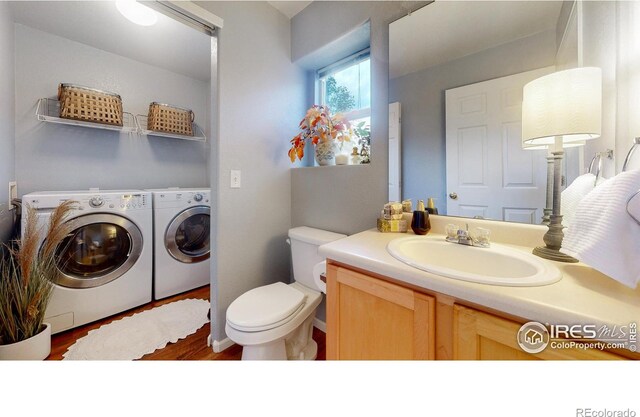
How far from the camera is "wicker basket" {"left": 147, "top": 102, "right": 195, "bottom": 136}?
90.7 inches

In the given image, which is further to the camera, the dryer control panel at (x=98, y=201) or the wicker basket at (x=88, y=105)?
the wicker basket at (x=88, y=105)

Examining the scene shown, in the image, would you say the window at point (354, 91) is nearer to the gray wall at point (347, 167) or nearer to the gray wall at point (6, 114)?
the gray wall at point (347, 167)

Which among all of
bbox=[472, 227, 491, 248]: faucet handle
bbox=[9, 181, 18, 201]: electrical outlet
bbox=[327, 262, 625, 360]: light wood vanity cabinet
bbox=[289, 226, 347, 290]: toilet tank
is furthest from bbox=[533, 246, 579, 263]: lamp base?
bbox=[9, 181, 18, 201]: electrical outlet

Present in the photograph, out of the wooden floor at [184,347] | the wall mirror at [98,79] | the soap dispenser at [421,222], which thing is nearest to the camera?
the soap dispenser at [421,222]

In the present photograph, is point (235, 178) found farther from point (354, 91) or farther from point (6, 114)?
point (6, 114)

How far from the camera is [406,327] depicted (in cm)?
67

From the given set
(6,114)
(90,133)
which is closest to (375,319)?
(6,114)

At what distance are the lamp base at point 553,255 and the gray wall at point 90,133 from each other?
Result: 320 cm

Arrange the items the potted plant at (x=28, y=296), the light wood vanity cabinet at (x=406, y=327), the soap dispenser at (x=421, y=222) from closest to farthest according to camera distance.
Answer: the light wood vanity cabinet at (x=406, y=327) < the soap dispenser at (x=421, y=222) < the potted plant at (x=28, y=296)

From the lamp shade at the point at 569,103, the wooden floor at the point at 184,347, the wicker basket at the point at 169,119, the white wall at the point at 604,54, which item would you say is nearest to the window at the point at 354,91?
the lamp shade at the point at 569,103

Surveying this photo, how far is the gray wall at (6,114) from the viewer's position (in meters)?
1.40

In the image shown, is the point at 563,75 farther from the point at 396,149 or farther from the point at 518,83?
the point at 396,149
